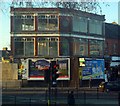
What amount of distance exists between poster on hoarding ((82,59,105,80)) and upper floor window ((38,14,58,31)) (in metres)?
6.73

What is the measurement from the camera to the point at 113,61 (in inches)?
2461

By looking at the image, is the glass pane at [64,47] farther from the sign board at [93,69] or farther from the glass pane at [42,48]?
the sign board at [93,69]

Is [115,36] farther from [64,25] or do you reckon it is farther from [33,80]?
[33,80]

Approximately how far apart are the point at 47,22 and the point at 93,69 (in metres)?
9.21

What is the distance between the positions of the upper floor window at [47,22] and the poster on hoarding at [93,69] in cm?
673

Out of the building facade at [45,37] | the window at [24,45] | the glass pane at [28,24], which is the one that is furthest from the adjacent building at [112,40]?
the glass pane at [28,24]

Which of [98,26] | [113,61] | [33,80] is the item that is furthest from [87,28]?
[33,80]

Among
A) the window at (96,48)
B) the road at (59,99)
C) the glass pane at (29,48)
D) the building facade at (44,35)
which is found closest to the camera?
the road at (59,99)

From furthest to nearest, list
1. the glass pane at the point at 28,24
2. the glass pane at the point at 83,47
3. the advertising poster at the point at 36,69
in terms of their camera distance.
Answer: the glass pane at the point at 83,47
the glass pane at the point at 28,24
the advertising poster at the point at 36,69

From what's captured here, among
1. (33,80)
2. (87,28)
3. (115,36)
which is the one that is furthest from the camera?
(115,36)

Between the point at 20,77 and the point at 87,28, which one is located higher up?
the point at 87,28

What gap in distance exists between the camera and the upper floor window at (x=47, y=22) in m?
55.7

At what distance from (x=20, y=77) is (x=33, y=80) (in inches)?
89.9

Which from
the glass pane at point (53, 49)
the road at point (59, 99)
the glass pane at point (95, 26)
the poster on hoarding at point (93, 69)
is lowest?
the road at point (59, 99)
